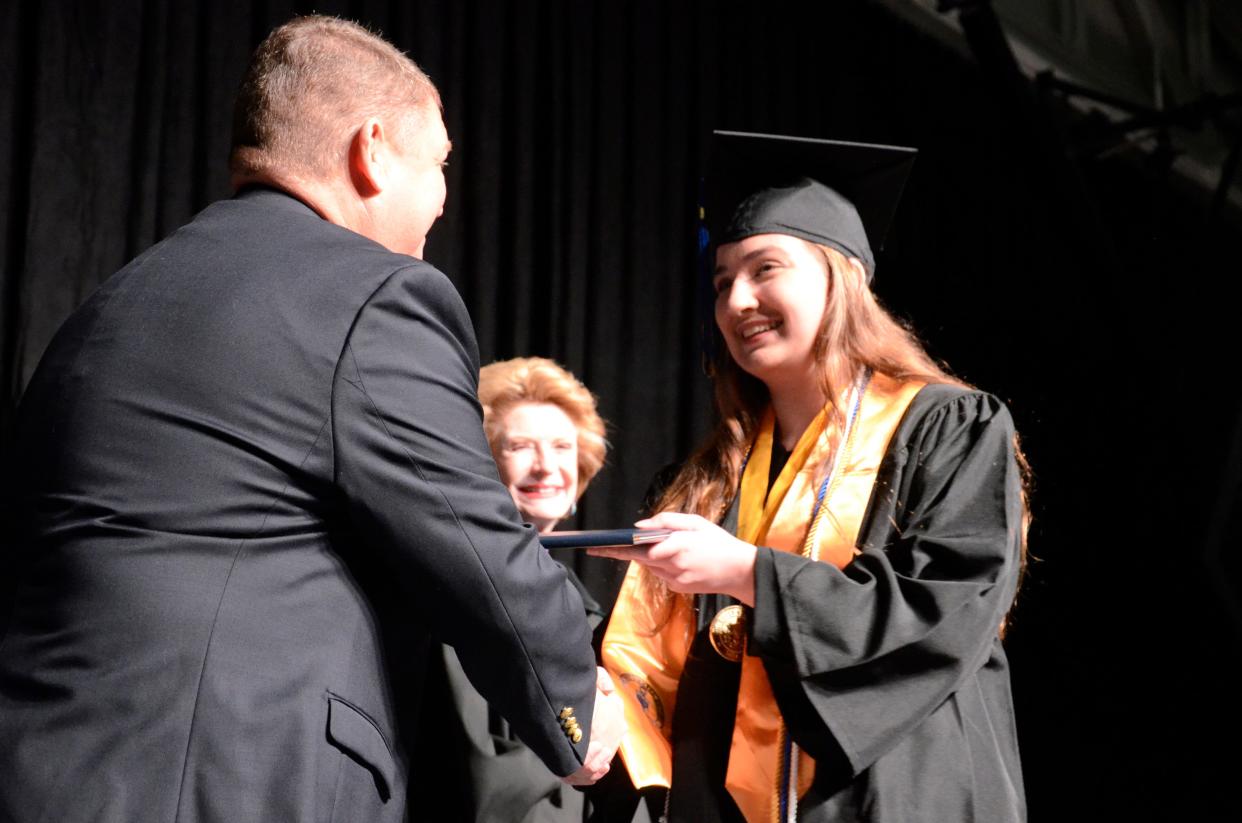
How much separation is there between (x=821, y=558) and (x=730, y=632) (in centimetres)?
20

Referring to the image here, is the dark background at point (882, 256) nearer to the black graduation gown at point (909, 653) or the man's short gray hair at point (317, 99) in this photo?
the man's short gray hair at point (317, 99)

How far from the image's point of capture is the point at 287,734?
1.48 m

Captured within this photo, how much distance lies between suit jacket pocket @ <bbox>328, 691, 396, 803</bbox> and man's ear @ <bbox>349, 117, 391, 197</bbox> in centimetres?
72

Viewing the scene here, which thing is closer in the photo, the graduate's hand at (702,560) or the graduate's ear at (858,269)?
the graduate's hand at (702,560)

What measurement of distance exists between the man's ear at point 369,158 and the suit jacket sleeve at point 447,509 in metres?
0.23

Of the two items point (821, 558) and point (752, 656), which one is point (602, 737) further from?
point (821, 558)

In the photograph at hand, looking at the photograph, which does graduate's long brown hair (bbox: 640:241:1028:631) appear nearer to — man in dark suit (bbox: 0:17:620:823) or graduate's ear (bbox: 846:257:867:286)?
graduate's ear (bbox: 846:257:867:286)

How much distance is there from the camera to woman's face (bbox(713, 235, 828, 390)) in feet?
7.89

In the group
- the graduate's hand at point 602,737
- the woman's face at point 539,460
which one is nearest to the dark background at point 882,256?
the woman's face at point 539,460

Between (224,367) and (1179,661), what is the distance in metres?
5.29

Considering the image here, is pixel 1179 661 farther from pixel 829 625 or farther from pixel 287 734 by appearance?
pixel 287 734

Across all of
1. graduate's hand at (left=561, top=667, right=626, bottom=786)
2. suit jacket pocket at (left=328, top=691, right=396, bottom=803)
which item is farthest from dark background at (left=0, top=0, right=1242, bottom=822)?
suit jacket pocket at (left=328, top=691, right=396, bottom=803)

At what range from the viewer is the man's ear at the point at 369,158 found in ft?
5.95

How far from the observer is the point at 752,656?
212cm
